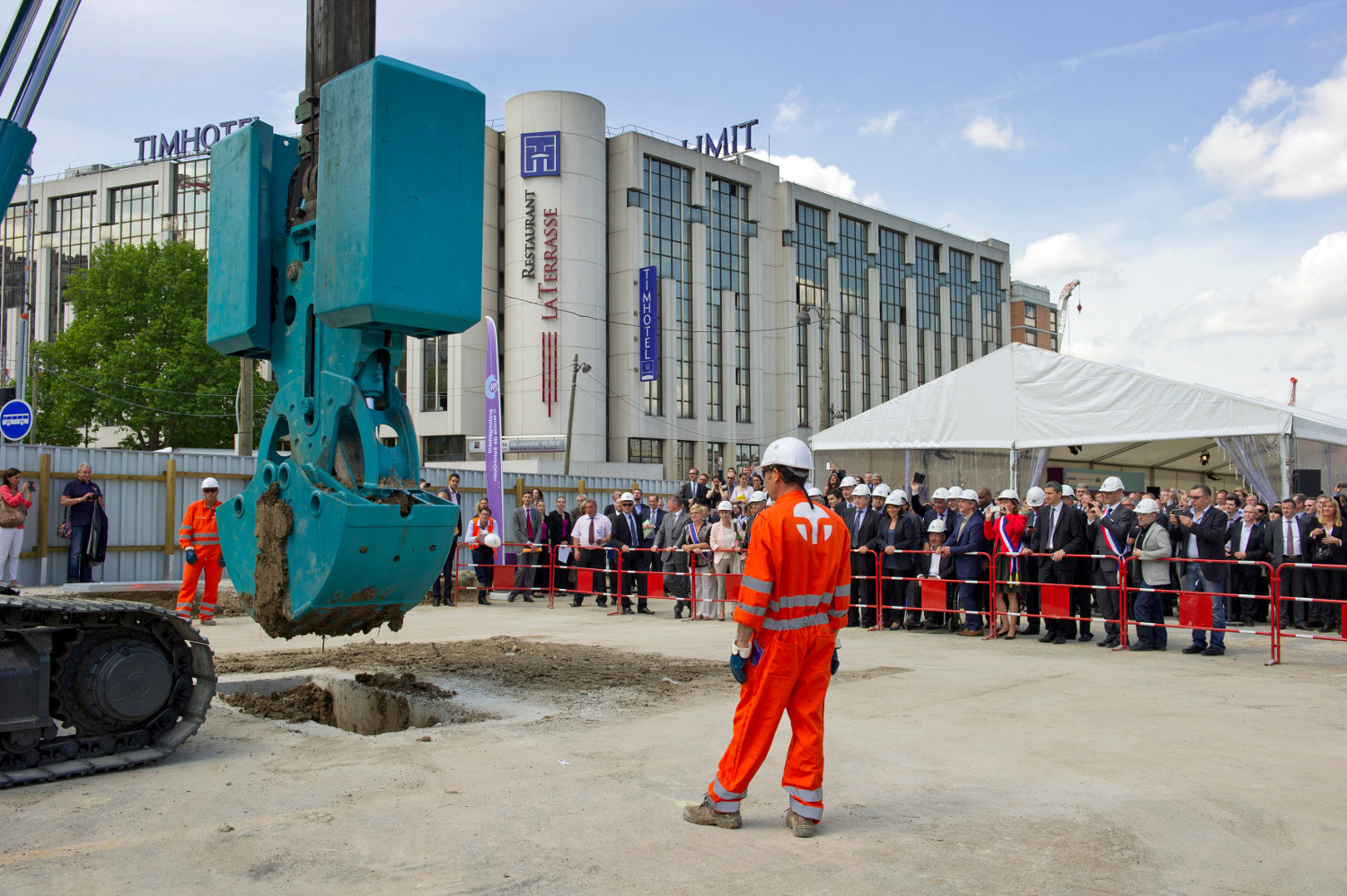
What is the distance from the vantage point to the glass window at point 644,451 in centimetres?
5306

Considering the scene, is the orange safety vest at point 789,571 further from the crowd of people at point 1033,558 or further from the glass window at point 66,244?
the glass window at point 66,244

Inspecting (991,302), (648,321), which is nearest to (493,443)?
(648,321)

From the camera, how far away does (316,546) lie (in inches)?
251

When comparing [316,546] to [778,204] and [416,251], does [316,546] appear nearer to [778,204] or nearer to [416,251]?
[416,251]

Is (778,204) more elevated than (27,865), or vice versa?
(778,204)

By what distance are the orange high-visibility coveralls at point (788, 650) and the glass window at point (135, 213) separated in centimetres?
6689

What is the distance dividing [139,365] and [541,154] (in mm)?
20775

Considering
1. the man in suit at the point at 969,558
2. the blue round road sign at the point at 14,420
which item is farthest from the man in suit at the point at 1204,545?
the blue round road sign at the point at 14,420

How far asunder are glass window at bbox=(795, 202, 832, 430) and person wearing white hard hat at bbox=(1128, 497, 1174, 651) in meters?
48.4

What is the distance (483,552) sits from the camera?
61.7 ft

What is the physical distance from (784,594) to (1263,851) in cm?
256


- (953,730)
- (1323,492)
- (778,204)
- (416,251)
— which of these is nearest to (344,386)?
(416,251)

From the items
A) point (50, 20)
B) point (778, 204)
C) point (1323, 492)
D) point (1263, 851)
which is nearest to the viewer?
Answer: point (1263, 851)

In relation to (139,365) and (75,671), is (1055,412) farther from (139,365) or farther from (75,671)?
(139,365)
